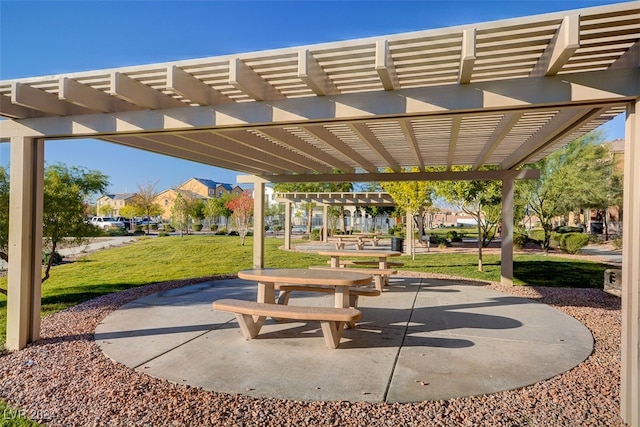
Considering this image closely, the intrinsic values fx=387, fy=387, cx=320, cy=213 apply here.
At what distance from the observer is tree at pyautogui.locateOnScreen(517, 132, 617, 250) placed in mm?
19250

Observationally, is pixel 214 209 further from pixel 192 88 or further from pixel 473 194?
pixel 192 88

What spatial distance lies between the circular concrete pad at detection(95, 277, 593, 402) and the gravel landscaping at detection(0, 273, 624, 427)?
15 cm

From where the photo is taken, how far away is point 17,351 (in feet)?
14.9

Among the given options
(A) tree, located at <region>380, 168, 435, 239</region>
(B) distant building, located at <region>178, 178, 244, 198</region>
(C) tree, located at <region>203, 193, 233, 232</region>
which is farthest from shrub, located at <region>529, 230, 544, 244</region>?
(B) distant building, located at <region>178, 178, 244, 198</region>

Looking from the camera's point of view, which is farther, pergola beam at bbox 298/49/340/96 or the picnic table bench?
the picnic table bench

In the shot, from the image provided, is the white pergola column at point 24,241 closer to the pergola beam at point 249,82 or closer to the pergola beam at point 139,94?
the pergola beam at point 139,94

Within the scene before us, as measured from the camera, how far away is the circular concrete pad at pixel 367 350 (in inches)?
140

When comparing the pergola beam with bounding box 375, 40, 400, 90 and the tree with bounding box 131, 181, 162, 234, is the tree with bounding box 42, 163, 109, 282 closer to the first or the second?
the pergola beam with bounding box 375, 40, 400, 90

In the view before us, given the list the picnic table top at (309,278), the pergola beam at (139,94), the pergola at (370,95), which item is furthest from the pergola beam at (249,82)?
the picnic table top at (309,278)

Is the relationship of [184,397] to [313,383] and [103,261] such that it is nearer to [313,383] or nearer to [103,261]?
[313,383]

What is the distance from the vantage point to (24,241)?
15.2 ft

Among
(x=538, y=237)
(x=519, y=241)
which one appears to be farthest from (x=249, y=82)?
(x=538, y=237)

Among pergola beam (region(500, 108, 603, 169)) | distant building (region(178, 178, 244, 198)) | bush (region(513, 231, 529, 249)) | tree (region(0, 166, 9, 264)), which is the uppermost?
distant building (region(178, 178, 244, 198))

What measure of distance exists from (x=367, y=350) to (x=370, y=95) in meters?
2.82
